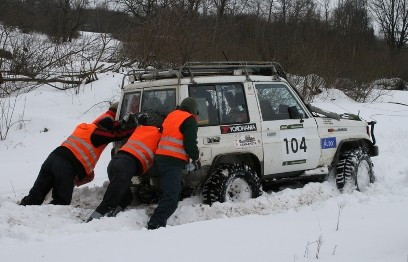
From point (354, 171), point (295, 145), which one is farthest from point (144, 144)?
point (354, 171)

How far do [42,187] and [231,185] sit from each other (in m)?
2.48

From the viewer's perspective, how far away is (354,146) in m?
7.97

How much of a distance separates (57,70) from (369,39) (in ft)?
62.7

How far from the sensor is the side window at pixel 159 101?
6.20 metres

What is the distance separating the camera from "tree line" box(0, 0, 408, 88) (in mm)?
13836

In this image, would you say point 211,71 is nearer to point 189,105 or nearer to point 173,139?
point 189,105

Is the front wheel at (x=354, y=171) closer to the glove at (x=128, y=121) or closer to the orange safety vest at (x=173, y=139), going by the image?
the orange safety vest at (x=173, y=139)

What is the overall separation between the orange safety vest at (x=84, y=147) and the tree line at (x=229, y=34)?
317 centimetres

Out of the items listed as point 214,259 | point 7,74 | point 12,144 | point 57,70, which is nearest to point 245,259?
point 214,259

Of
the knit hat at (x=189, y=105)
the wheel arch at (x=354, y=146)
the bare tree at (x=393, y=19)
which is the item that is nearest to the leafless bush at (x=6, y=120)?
the knit hat at (x=189, y=105)

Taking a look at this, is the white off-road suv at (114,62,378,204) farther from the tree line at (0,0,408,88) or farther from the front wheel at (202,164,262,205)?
the tree line at (0,0,408,88)

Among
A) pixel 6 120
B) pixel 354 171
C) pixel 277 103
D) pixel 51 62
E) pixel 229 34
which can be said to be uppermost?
pixel 229 34

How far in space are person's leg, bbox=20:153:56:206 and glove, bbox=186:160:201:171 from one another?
1.82 m

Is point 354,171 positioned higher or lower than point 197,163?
lower
